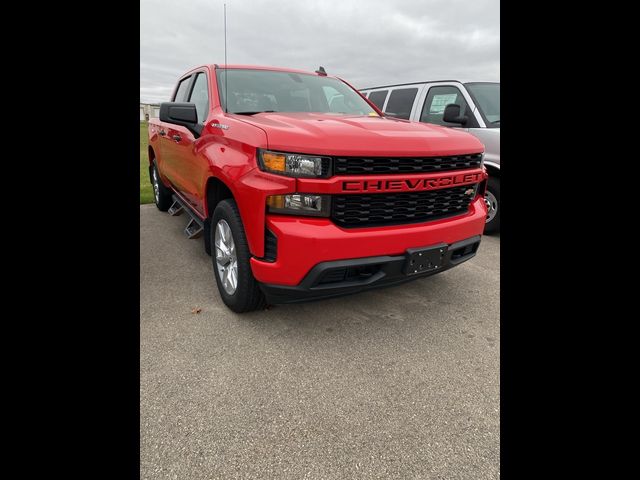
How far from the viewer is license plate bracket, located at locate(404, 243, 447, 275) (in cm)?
220

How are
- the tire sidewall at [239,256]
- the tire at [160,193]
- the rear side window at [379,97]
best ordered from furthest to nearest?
the rear side window at [379,97], the tire at [160,193], the tire sidewall at [239,256]

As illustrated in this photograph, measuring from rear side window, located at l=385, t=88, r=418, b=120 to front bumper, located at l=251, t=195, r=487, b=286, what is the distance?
392 cm

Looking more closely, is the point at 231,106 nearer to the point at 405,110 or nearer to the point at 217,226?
the point at 217,226

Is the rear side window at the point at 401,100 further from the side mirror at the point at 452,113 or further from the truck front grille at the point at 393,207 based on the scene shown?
the truck front grille at the point at 393,207

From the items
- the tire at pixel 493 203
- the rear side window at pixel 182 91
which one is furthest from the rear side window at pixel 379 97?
A: the rear side window at pixel 182 91

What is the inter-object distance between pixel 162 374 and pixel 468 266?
3.08 metres

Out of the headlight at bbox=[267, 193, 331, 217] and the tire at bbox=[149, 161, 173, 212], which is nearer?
the headlight at bbox=[267, 193, 331, 217]

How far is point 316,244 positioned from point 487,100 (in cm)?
428

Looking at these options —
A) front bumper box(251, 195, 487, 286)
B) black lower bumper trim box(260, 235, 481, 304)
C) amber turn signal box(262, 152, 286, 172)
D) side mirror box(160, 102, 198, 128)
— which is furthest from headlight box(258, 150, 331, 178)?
side mirror box(160, 102, 198, 128)

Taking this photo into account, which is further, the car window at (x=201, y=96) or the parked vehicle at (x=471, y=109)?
the parked vehicle at (x=471, y=109)

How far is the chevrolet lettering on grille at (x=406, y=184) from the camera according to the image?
201cm

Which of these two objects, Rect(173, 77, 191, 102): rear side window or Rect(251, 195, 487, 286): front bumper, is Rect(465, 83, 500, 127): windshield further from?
Rect(173, 77, 191, 102): rear side window

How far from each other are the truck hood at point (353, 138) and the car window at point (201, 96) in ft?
2.96
